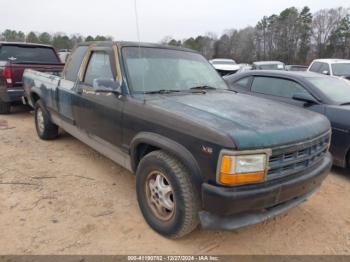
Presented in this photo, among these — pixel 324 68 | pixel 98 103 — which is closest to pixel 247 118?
pixel 98 103

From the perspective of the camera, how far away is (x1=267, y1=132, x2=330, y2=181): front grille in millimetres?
2629

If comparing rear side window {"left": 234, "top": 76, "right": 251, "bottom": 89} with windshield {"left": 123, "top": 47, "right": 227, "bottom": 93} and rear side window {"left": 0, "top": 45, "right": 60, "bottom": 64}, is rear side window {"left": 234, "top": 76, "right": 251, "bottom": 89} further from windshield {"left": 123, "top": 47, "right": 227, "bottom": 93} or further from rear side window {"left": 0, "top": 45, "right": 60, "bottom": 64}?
rear side window {"left": 0, "top": 45, "right": 60, "bottom": 64}

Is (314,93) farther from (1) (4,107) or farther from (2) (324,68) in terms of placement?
(1) (4,107)

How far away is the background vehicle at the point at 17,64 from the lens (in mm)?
7430

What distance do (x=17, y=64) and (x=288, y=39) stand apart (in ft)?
148

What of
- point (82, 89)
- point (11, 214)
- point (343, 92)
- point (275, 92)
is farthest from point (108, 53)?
point (343, 92)

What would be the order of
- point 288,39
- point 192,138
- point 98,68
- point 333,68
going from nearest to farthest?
point 192,138 → point 98,68 → point 333,68 → point 288,39

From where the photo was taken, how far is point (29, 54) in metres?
8.45

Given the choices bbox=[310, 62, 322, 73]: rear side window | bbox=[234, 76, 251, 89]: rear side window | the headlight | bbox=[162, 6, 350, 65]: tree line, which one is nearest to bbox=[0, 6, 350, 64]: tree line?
bbox=[162, 6, 350, 65]: tree line

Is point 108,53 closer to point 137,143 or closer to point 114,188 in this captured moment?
point 137,143

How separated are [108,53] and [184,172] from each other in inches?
75.2

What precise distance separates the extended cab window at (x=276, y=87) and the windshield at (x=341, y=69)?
604 centimetres

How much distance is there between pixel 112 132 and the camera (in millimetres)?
3711

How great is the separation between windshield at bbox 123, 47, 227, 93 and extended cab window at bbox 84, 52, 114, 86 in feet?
1.05
